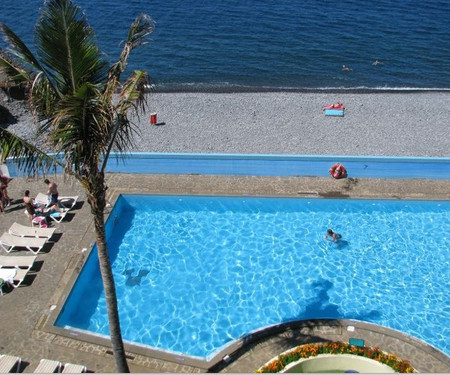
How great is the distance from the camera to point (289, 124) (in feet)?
75.4

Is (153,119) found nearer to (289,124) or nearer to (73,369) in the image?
(289,124)

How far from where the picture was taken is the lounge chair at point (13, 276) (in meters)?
13.8

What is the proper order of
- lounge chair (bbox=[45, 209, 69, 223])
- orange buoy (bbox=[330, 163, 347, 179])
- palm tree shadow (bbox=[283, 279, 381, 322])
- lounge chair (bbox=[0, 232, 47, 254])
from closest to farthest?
1. palm tree shadow (bbox=[283, 279, 381, 322])
2. lounge chair (bbox=[0, 232, 47, 254])
3. lounge chair (bbox=[45, 209, 69, 223])
4. orange buoy (bbox=[330, 163, 347, 179])

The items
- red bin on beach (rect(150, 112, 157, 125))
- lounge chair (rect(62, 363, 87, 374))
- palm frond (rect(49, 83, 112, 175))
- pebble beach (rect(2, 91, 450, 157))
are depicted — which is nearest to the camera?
palm frond (rect(49, 83, 112, 175))

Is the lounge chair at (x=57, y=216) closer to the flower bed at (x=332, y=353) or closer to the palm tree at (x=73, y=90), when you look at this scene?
the palm tree at (x=73, y=90)

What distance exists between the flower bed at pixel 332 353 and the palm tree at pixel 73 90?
5198 mm

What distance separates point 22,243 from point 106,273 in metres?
6.96

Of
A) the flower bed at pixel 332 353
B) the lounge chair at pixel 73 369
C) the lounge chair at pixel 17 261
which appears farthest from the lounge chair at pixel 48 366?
the flower bed at pixel 332 353

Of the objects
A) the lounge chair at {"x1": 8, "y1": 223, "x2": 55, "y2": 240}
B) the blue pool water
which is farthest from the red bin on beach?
the lounge chair at {"x1": 8, "y1": 223, "x2": 55, "y2": 240}

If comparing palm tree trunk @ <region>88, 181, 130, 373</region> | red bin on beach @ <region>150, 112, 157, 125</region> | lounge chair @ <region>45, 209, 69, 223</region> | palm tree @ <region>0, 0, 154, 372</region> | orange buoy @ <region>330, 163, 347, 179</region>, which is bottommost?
orange buoy @ <region>330, 163, 347, 179</region>

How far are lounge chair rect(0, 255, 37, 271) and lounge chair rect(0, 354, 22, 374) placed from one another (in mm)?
3209

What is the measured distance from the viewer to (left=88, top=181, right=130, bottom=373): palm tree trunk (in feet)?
28.2

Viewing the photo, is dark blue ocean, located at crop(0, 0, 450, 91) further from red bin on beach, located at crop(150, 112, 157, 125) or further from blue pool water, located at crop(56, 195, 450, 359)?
blue pool water, located at crop(56, 195, 450, 359)

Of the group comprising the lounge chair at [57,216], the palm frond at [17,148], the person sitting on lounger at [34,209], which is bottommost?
the lounge chair at [57,216]
